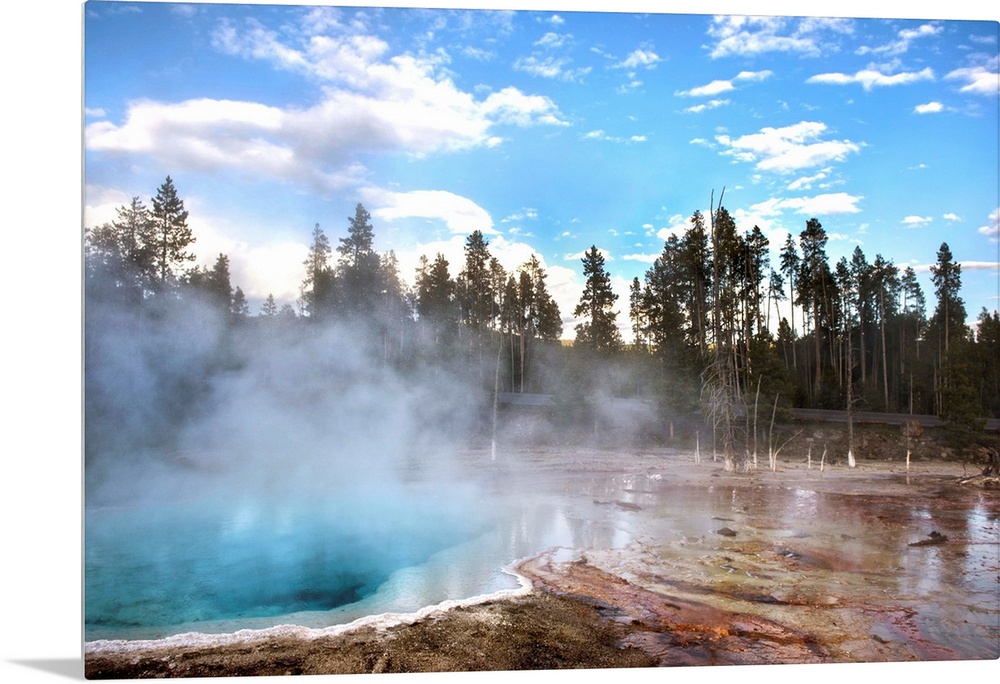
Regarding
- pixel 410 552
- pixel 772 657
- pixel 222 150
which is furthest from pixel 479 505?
pixel 222 150

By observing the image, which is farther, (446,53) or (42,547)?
(446,53)

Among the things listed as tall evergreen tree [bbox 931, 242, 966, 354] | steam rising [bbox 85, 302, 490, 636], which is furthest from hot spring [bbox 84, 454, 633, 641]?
tall evergreen tree [bbox 931, 242, 966, 354]

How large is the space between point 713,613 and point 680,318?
7.35 feet

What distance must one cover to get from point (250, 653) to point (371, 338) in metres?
2.25

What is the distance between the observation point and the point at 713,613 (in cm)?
351

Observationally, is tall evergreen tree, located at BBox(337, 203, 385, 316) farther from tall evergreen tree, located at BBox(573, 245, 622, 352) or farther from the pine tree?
tall evergreen tree, located at BBox(573, 245, 622, 352)

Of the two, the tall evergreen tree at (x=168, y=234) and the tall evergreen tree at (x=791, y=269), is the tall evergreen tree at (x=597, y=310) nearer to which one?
the tall evergreen tree at (x=791, y=269)

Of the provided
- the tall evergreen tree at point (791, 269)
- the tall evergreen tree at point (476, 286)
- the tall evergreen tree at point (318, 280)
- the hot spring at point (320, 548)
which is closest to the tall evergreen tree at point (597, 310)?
the tall evergreen tree at point (476, 286)

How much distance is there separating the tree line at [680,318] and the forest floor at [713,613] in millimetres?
894

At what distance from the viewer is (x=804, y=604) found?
360 cm

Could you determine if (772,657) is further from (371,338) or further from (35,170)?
(35,170)

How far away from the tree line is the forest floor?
2.93ft

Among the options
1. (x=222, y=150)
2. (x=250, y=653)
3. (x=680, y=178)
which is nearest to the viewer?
(x=250, y=653)

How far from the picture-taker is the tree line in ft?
13.7
